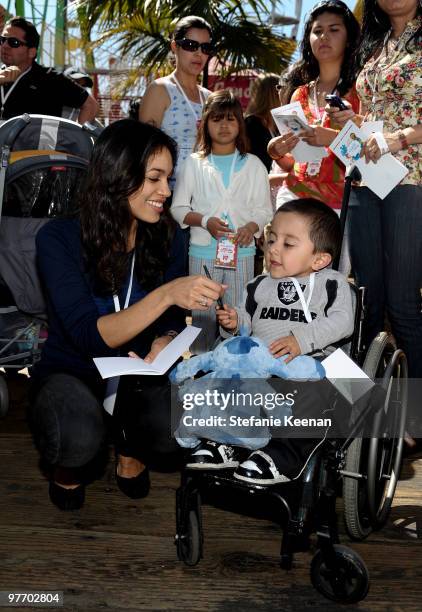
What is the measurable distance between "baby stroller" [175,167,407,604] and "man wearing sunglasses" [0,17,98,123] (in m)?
2.51

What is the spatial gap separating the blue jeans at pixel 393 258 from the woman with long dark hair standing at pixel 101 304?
0.86 meters

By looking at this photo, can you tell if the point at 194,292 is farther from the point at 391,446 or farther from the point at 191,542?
the point at 391,446

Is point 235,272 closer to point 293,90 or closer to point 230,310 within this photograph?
point 293,90

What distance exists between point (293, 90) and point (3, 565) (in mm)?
2368

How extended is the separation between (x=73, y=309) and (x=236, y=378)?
0.60 m

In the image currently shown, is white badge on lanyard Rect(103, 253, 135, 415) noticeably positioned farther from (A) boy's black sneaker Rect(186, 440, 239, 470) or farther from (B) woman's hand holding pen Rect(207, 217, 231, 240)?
(B) woman's hand holding pen Rect(207, 217, 231, 240)

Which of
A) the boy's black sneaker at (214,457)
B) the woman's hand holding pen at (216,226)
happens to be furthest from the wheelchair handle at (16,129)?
the boy's black sneaker at (214,457)

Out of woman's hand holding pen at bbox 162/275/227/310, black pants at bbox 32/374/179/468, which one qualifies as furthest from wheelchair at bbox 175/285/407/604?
woman's hand holding pen at bbox 162/275/227/310

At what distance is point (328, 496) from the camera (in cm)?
201

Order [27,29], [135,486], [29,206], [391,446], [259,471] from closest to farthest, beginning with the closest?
[259,471]
[391,446]
[135,486]
[29,206]
[27,29]

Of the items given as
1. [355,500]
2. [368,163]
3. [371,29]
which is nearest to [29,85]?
[371,29]

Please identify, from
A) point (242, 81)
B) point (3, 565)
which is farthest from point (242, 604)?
point (242, 81)

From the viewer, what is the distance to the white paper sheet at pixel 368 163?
9.03 feet

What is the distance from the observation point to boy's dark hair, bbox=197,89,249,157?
3682mm
